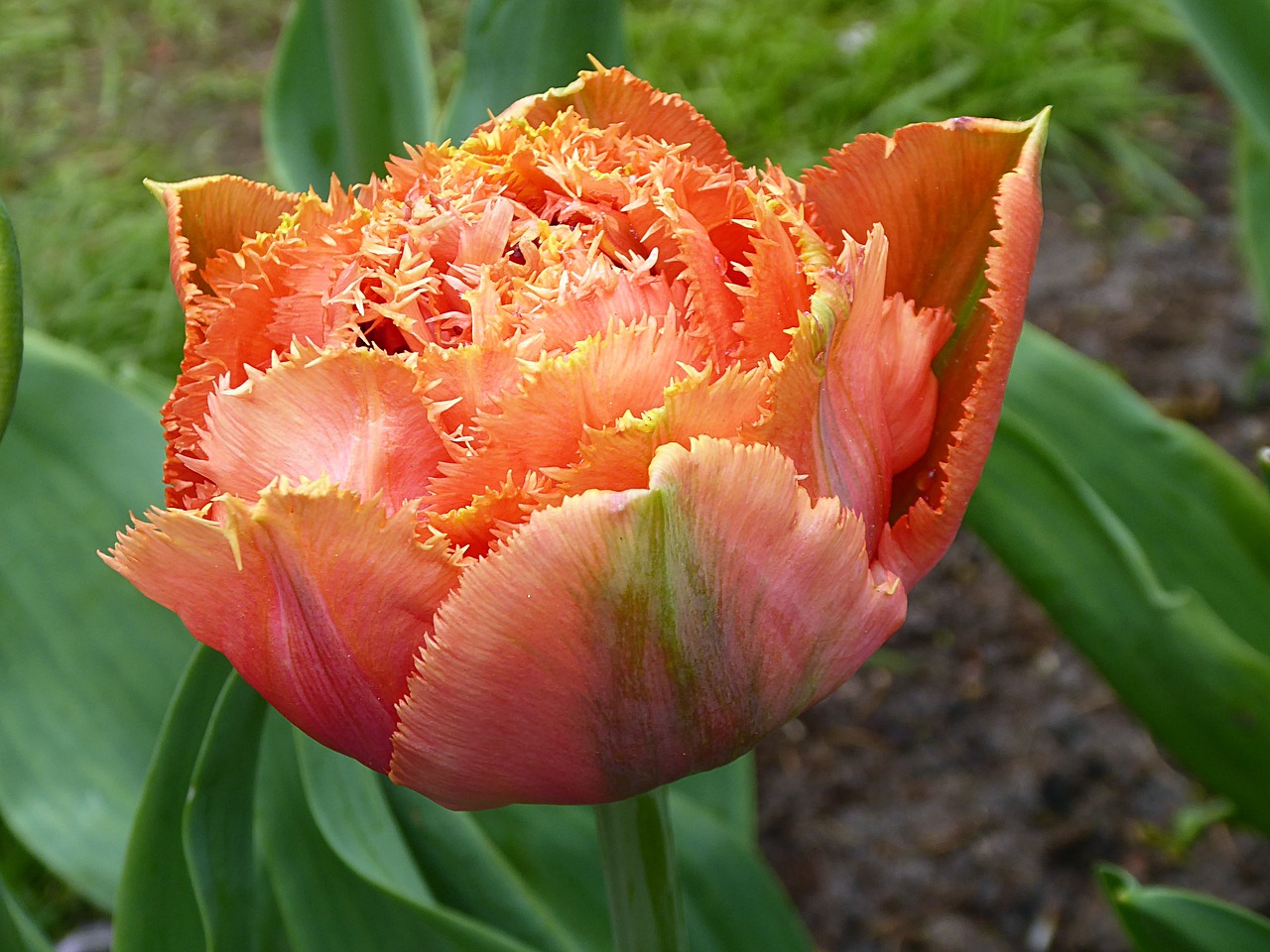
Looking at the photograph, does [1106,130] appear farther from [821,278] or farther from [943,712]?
[821,278]

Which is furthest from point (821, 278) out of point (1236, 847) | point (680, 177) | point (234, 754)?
point (1236, 847)

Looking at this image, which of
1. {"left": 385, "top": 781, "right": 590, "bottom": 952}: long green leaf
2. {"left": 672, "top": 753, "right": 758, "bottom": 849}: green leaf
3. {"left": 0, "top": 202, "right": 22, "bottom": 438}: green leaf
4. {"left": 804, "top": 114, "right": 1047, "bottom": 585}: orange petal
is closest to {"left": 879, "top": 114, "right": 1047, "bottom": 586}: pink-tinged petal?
{"left": 804, "top": 114, "right": 1047, "bottom": 585}: orange petal

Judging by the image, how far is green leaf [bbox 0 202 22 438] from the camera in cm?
51

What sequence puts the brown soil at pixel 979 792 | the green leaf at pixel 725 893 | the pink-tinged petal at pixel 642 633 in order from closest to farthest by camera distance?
the pink-tinged petal at pixel 642 633, the green leaf at pixel 725 893, the brown soil at pixel 979 792

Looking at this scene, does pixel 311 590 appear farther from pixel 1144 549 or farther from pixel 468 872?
pixel 1144 549

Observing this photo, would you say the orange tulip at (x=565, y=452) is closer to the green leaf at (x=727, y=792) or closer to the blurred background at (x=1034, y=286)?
the green leaf at (x=727, y=792)

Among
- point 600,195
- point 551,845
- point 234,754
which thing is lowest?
point 551,845

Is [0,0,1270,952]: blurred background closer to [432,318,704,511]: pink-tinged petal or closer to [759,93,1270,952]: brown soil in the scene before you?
[759,93,1270,952]: brown soil

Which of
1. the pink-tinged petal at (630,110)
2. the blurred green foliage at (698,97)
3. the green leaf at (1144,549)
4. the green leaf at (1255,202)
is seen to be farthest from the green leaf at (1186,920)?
the blurred green foliage at (698,97)

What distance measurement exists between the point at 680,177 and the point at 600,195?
0.11 feet

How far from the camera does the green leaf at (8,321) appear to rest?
20.2 inches

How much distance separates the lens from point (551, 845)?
1.02 metres

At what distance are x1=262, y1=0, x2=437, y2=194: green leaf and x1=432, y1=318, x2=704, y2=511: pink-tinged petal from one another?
2.11 feet

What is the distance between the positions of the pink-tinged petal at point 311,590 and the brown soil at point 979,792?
1.12m
